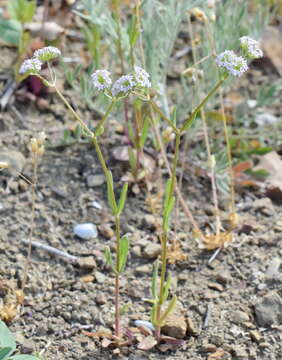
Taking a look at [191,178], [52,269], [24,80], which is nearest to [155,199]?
[191,178]

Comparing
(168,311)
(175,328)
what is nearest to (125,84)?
(168,311)

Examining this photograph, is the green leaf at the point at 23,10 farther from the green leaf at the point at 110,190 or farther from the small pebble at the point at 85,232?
the green leaf at the point at 110,190

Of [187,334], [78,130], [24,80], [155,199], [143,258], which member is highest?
[24,80]

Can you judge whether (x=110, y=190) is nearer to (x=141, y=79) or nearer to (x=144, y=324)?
(x=141, y=79)

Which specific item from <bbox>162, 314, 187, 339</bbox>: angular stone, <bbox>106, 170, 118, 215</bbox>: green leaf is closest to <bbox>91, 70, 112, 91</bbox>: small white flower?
<bbox>106, 170, 118, 215</bbox>: green leaf

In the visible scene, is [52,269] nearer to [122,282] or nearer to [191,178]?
[122,282]

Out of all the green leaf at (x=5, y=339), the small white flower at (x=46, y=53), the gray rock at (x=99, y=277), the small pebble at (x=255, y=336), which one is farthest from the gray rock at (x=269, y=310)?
the small white flower at (x=46, y=53)

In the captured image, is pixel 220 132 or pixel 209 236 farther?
pixel 220 132

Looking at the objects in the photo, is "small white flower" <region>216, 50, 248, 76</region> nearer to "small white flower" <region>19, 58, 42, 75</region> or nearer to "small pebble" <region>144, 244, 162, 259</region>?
"small white flower" <region>19, 58, 42, 75</region>
